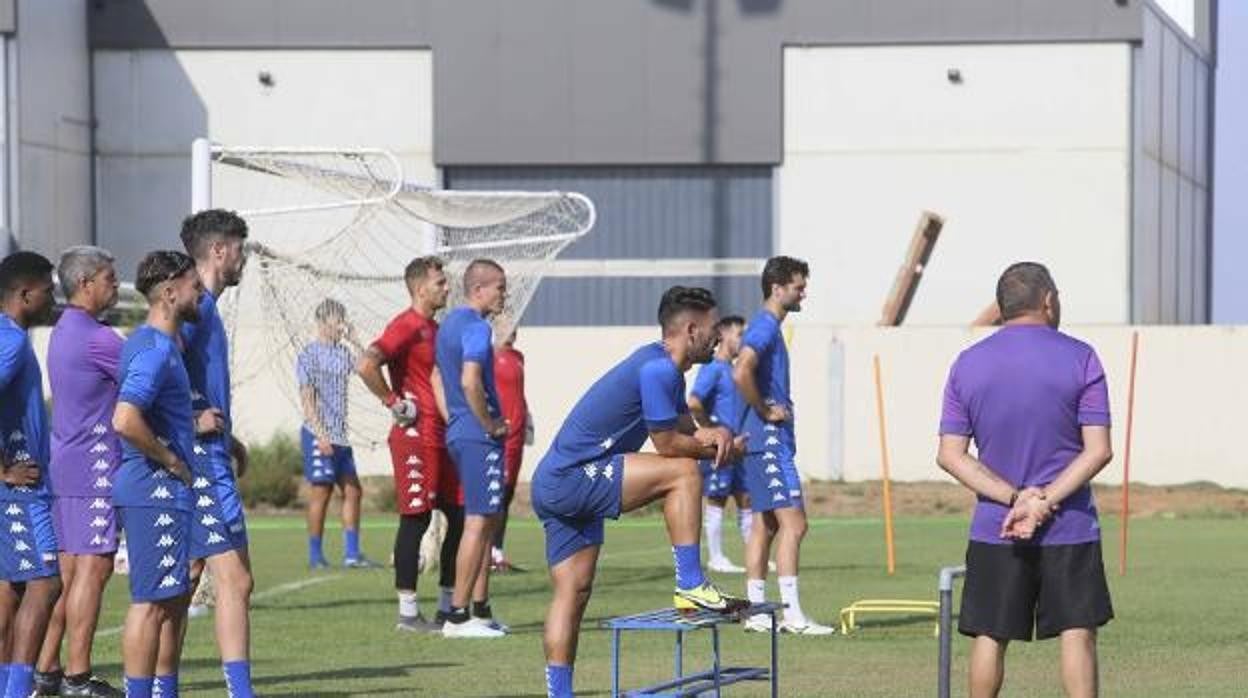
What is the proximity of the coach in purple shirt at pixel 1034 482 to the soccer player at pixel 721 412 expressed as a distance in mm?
9943

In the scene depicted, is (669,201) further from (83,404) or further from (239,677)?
(239,677)

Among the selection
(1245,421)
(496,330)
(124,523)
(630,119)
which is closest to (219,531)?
(124,523)

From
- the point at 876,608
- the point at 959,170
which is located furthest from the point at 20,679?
the point at 959,170

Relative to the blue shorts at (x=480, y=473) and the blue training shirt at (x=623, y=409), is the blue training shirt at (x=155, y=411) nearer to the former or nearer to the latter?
the blue training shirt at (x=623, y=409)

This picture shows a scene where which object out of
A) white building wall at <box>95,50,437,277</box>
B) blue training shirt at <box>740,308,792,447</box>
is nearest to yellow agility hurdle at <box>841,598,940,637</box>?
blue training shirt at <box>740,308,792,447</box>

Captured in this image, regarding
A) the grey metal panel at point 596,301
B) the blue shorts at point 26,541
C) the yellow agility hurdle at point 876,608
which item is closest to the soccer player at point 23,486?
the blue shorts at point 26,541

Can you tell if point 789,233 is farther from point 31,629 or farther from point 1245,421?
point 31,629

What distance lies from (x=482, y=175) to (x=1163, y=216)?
11.4 metres

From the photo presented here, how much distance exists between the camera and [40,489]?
39.7 feet

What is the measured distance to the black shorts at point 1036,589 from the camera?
10422 mm

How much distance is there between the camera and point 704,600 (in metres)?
11.8

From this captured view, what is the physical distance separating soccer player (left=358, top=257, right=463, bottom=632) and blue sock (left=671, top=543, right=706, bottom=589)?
15.8 ft

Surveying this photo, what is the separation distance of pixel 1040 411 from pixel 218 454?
3.64 meters

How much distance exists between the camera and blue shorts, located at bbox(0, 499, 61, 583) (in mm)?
12031
